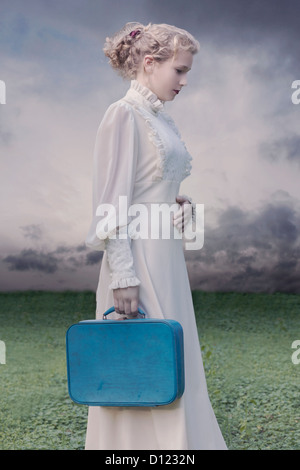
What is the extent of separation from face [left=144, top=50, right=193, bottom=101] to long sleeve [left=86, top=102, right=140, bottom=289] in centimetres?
16

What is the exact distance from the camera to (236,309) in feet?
25.0

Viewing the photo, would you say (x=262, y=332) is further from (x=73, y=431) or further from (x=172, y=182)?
(x=172, y=182)

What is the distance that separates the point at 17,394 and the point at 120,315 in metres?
2.80

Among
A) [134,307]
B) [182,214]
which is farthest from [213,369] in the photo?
[134,307]

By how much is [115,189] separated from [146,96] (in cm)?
39

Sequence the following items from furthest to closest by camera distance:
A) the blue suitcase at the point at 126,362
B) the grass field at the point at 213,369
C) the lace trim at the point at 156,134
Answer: the grass field at the point at 213,369 < the lace trim at the point at 156,134 < the blue suitcase at the point at 126,362

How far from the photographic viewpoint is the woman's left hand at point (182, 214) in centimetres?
244

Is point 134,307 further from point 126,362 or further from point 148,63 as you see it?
point 148,63

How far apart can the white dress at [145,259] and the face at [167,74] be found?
3 centimetres

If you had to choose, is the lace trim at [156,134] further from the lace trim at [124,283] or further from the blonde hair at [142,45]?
the lace trim at [124,283]

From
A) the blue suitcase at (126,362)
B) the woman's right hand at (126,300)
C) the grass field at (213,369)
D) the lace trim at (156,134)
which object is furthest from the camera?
the grass field at (213,369)

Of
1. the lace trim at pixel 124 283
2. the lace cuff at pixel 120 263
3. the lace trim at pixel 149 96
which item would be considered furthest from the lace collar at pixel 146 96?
the lace trim at pixel 124 283

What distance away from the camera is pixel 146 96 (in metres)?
2.45
